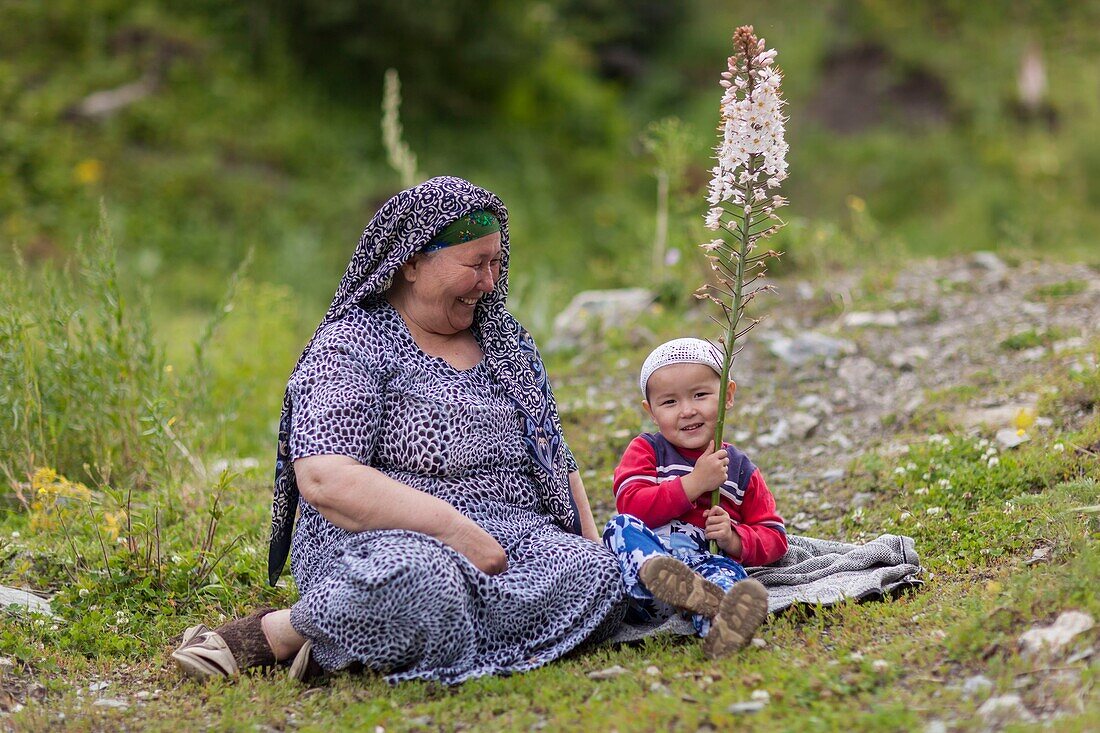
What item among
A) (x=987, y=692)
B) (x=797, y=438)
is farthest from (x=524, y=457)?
(x=797, y=438)

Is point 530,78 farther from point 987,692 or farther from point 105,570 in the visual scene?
point 987,692

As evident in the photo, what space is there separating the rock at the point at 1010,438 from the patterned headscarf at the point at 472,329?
6.34ft

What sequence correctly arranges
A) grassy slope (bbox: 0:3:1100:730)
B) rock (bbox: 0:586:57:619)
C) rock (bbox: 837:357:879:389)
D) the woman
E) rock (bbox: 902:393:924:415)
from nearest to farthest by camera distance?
grassy slope (bbox: 0:3:1100:730) → the woman → rock (bbox: 0:586:57:619) → rock (bbox: 902:393:924:415) → rock (bbox: 837:357:879:389)

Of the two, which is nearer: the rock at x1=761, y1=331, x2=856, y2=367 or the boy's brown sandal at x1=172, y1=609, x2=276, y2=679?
the boy's brown sandal at x1=172, y1=609, x2=276, y2=679

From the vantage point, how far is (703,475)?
355cm

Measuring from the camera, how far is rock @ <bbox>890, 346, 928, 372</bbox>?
21.0ft

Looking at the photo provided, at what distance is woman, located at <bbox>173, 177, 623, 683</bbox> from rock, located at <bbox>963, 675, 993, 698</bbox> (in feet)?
3.60

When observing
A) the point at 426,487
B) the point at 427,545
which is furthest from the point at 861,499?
the point at 427,545

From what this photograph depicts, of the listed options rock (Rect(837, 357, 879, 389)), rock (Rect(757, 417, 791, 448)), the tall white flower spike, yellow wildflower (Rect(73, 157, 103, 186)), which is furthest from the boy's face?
yellow wildflower (Rect(73, 157, 103, 186))

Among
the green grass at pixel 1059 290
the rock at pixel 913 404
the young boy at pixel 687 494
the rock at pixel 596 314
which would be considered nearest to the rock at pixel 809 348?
the rock at pixel 913 404

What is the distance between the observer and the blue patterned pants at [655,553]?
3629 mm

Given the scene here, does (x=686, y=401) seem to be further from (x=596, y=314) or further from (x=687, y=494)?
(x=596, y=314)

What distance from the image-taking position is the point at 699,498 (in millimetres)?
3824

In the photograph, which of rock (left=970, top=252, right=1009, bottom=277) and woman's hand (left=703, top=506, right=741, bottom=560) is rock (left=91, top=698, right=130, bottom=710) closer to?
woman's hand (left=703, top=506, right=741, bottom=560)
